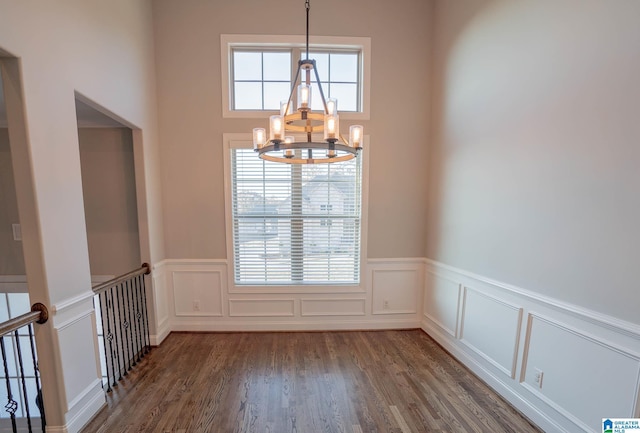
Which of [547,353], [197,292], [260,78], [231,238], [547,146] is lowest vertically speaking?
[197,292]

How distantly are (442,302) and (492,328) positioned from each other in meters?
0.70

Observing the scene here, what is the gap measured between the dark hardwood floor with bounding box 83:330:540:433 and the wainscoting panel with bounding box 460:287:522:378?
0.94ft

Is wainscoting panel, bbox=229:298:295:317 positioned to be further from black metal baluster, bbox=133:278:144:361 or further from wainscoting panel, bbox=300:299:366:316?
black metal baluster, bbox=133:278:144:361

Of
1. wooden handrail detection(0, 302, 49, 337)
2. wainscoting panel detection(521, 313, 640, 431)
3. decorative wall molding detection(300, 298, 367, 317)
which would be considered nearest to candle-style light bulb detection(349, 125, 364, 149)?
wainscoting panel detection(521, 313, 640, 431)

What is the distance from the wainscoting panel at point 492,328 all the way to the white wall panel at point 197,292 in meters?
2.90

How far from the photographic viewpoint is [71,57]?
1.81m

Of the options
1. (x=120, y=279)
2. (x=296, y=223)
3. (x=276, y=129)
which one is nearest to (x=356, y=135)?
(x=276, y=129)

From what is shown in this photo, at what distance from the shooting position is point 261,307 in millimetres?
3338

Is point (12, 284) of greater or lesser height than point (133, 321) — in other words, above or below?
above

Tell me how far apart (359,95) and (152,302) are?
139 inches

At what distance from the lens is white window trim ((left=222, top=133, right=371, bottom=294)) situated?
3127 millimetres

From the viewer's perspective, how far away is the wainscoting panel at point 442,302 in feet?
9.23

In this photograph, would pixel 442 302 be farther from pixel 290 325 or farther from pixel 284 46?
pixel 284 46

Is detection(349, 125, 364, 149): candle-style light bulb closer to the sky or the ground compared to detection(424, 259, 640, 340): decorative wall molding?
closer to the sky
